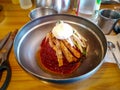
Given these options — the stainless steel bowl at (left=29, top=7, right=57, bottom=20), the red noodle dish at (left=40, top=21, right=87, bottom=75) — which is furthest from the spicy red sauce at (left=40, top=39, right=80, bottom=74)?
the stainless steel bowl at (left=29, top=7, right=57, bottom=20)

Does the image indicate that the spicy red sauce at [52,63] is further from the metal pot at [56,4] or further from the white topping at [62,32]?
the metal pot at [56,4]

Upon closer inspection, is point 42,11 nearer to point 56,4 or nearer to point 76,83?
point 56,4

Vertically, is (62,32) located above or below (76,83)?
above

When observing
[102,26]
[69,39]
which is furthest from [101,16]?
[69,39]

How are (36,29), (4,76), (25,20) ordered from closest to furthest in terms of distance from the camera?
(4,76) < (36,29) < (25,20)

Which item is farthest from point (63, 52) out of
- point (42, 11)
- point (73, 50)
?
point (42, 11)

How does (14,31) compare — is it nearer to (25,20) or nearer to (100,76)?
(25,20)

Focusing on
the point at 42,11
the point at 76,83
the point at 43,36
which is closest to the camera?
the point at 76,83

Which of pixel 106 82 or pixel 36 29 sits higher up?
pixel 36 29
